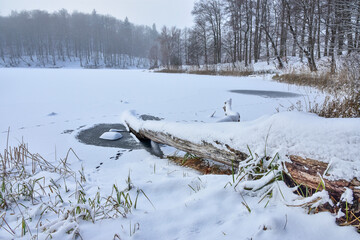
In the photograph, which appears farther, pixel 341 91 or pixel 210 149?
pixel 341 91

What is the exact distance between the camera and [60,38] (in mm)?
45656

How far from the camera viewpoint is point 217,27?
77.2 ft

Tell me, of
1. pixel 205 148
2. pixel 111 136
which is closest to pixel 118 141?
pixel 111 136

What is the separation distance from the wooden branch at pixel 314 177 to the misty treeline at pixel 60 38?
47.7 metres

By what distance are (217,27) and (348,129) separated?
25.6 metres

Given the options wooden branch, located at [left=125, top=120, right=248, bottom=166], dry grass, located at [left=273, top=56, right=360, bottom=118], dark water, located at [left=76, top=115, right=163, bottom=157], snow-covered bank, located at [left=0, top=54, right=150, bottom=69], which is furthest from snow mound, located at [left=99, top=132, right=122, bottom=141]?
snow-covered bank, located at [left=0, top=54, right=150, bottom=69]

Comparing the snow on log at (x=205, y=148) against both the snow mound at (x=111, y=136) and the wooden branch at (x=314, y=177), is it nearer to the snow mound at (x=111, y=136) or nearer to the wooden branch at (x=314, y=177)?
the wooden branch at (x=314, y=177)

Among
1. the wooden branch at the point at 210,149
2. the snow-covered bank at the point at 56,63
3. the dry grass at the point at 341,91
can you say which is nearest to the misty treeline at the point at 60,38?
the snow-covered bank at the point at 56,63

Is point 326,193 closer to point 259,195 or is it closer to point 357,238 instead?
point 357,238

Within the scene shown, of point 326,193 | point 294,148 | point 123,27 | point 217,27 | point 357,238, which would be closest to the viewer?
point 357,238

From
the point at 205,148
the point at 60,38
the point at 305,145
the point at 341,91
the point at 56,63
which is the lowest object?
the point at 205,148

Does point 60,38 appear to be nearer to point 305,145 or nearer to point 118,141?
point 118,141

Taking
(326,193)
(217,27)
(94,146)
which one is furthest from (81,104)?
(217,27)

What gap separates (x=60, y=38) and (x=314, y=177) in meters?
56.6
